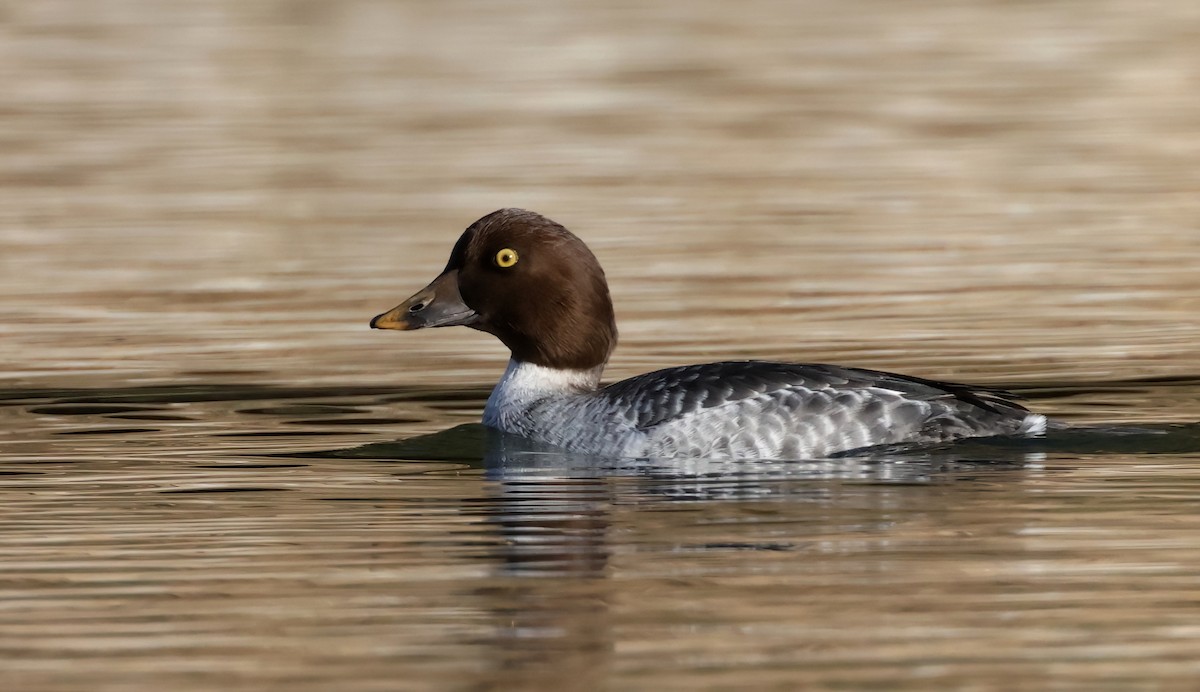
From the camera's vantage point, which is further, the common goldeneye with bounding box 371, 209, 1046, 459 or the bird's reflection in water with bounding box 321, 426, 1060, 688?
the common goldeneye with bounding box 371, 209, 1046, 459

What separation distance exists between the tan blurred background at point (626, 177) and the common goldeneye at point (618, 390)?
70.2 inches

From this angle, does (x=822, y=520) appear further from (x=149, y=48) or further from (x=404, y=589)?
(x=149, y=48)

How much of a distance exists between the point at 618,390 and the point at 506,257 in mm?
865

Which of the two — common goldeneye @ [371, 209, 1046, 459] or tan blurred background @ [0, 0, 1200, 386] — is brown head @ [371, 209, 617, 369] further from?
tan blurred background @ [0, 0, 1200, 386]

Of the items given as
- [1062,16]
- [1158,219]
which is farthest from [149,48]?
[1158,219]

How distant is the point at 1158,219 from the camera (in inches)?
708

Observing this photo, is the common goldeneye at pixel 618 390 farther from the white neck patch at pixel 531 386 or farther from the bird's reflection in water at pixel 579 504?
the bird's reflection in water at pixel 579 504

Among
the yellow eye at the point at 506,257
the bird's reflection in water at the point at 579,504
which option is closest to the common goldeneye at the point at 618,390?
the yellow eye at the point at 506,257

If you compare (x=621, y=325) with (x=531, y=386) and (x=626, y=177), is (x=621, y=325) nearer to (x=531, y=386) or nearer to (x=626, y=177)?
(x=531, y=386)

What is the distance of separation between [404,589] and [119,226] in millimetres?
11558

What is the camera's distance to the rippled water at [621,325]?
23.0 feet

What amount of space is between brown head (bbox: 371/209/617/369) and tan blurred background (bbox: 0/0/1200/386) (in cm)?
174

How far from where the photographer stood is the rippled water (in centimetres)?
700

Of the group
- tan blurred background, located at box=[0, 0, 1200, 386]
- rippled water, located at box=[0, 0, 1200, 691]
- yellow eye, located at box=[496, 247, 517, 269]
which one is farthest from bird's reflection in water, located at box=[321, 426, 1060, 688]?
tan blurred background, located at box=[0, 0, 1200, 386]
